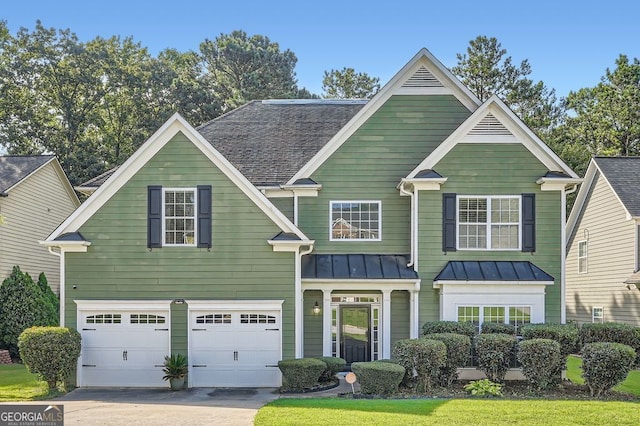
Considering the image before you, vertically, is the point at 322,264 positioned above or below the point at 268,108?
below

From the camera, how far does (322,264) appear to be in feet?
62.0

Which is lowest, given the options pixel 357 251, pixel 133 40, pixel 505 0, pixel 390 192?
pixel 357 251

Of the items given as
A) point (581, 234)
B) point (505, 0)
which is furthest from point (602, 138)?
point (505, 0)

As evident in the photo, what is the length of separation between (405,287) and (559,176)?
5.14 meters

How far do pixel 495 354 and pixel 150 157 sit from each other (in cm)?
981

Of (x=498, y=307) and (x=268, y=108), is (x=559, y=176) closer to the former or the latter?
(x=498, y=307)

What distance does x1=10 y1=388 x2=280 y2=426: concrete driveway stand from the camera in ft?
39.9

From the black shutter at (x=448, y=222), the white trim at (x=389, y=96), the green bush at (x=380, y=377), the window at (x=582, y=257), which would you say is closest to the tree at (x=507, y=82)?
the window at (x=582, y=257)

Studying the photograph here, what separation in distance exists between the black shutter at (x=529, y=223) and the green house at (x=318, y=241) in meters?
0.04

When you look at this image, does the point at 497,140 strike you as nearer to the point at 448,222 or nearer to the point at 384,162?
the point at 448,222

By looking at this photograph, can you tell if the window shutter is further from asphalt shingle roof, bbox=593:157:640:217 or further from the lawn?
asphalt shingle roof, bbox=593:157:640:217

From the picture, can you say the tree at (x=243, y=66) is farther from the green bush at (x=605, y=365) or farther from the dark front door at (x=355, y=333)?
the green bush at (x=605, y=365)

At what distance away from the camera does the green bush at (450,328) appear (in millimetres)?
16562

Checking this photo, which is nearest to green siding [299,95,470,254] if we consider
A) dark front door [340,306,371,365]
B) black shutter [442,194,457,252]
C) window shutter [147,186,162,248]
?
black shutter [442,194,457,252]
